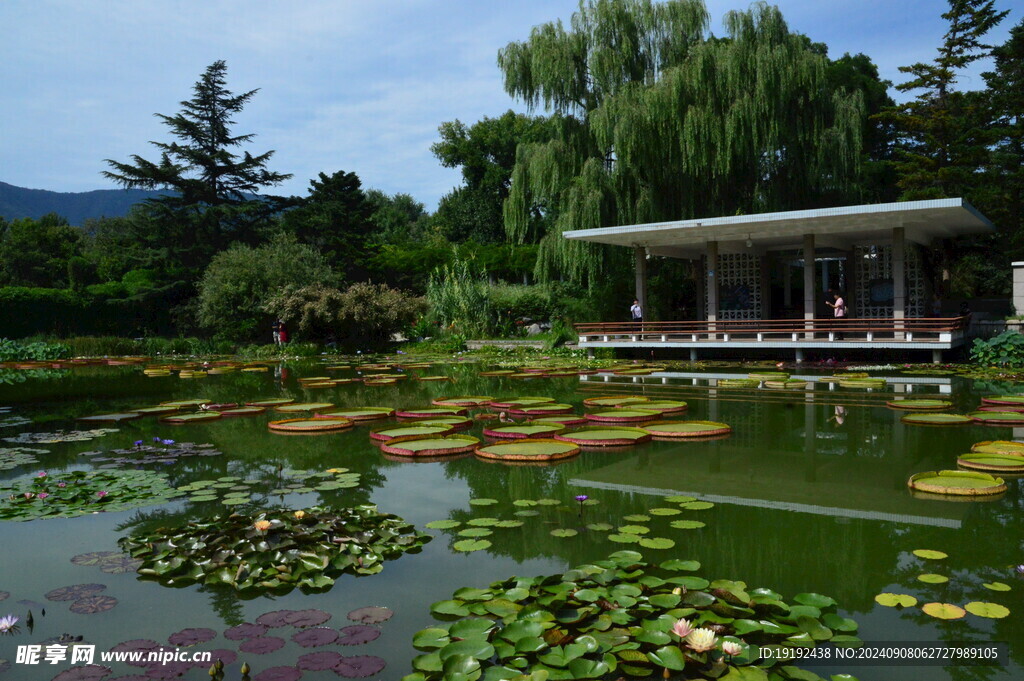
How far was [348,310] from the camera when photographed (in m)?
22.2

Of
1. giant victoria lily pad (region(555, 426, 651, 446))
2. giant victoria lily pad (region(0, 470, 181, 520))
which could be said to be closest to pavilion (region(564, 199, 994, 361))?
giant victoria lily pad (region(555, 426, 651, 446))

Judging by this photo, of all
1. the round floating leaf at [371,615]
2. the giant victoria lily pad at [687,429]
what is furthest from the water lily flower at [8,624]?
→ the giant victoria lily pad at [687,429]

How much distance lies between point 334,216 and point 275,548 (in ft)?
110

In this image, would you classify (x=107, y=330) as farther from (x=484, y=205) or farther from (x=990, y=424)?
(x=990, y=424)

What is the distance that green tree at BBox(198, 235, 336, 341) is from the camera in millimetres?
24562

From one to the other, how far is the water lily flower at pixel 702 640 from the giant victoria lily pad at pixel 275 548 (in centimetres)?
166

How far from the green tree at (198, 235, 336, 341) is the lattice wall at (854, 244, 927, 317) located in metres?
16.2

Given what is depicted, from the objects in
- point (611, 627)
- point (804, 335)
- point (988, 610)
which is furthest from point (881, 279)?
point (611, 627)

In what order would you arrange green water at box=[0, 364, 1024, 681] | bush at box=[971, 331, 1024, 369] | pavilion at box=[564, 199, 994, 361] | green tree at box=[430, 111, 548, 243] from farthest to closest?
green tree at box=[430, 111, 548, 243]
pavilion at box=[564, 199, 994, 361]
bush at box=[971, 331, 1024, 369]
green water at box=[0, 364, 1024, 681]

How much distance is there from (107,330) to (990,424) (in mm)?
30133

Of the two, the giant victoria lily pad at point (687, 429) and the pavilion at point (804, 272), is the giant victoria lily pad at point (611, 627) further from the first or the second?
the pavilion at point (804, 272)

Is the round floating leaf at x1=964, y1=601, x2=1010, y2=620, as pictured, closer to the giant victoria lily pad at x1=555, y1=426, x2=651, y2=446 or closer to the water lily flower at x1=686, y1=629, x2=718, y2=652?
the water lily flower at x1=686, y1=629, x2=718, y2=652

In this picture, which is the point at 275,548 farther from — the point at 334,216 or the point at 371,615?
the point at 334,216

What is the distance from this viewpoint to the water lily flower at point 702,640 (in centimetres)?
249
